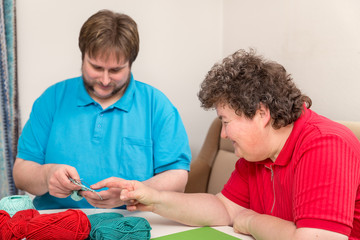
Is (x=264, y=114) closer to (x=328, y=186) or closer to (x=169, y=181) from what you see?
(x=328, y=186)

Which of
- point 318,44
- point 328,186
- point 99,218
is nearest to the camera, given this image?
point 328,186

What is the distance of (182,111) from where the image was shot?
310 centimetres

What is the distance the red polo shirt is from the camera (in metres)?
0.99

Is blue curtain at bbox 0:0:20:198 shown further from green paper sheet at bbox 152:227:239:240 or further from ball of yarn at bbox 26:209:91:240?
green paper sheet at bbox 152:227:239:240

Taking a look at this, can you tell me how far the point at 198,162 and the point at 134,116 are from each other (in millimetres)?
1173

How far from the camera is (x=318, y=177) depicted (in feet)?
3.35

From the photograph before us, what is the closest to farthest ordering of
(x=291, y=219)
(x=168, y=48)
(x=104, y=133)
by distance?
(x=291, y=219) < (x=104, y=133) < (x=168, y=48)

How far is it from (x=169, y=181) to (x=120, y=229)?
469 millimetres

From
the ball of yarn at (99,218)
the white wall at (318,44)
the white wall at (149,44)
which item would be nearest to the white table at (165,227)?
the ball of yarn at (99,218)

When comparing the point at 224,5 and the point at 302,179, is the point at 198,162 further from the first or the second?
the point at 302,179

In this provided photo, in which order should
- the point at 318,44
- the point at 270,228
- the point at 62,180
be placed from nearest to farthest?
the point at 270,228 → the point at 62,180 → the point at 318,44

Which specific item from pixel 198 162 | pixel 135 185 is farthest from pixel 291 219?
pixel 198 162

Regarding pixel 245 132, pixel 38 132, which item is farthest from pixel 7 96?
pixel 245 132

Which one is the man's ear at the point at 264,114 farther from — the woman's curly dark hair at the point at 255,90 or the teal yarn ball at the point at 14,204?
the teal yarn ball at the point at 14,204
